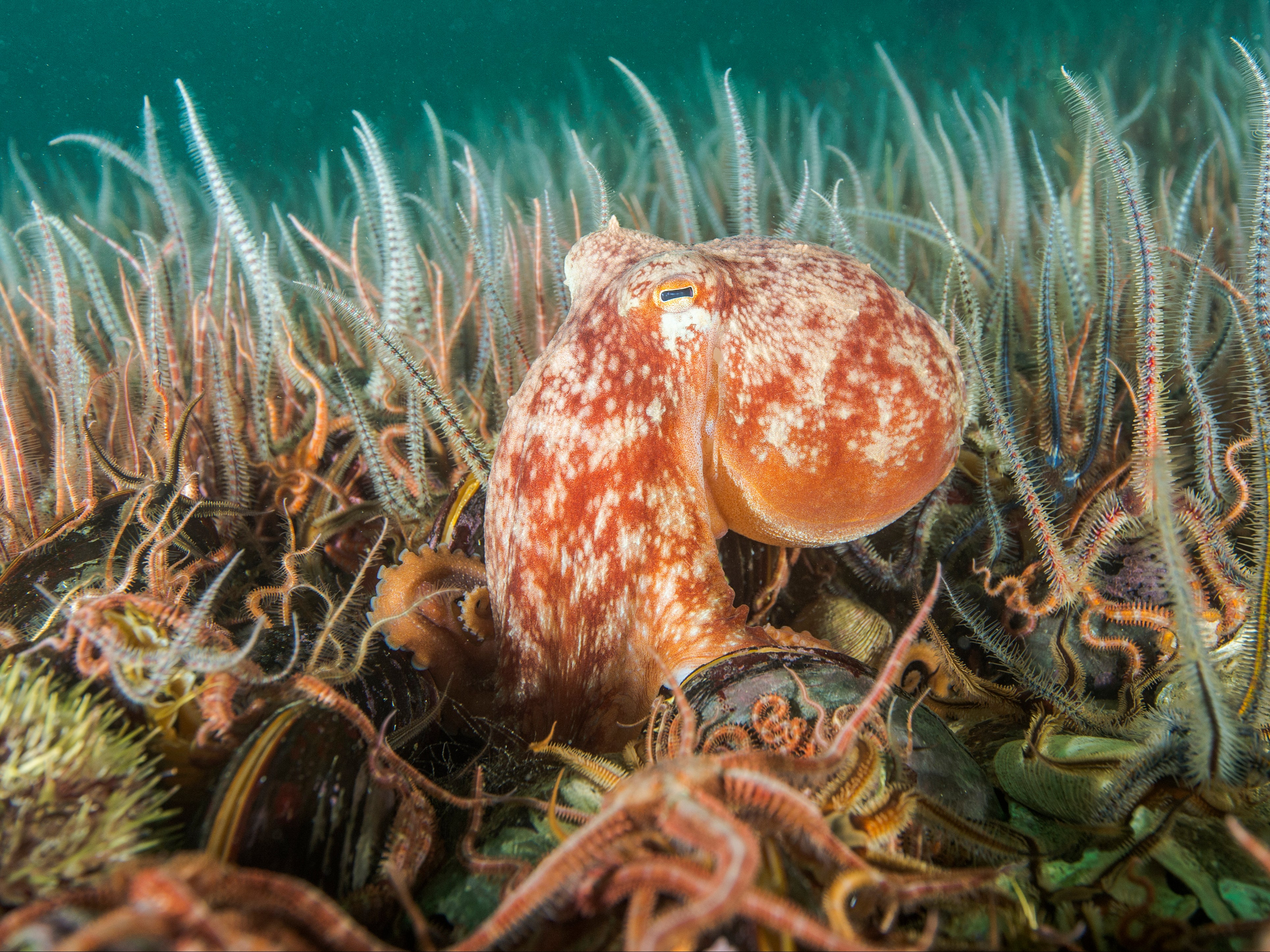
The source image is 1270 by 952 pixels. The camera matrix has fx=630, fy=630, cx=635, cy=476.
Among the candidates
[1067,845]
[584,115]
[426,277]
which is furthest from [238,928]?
[584,115]

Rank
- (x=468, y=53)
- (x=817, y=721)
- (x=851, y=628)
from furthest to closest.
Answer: (x=468, y=53) → (x=851, y=628) → (x=817, y=721)

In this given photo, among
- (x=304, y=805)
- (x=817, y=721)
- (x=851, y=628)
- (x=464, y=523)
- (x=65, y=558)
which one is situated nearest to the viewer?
(x=304, y=805)

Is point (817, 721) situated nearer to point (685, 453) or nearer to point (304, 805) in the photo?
point (685, 453)

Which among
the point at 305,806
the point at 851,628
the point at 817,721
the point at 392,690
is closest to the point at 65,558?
the point at 392,690


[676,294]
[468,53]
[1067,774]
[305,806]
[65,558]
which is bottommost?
[1067,774]

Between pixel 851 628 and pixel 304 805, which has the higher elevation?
pixel 304 805

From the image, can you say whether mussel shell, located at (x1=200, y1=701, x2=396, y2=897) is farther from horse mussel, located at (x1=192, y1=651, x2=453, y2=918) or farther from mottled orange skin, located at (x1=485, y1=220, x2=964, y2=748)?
mottled orange skin, located at (x1=485, y1=220, x2=964, y2=748)
